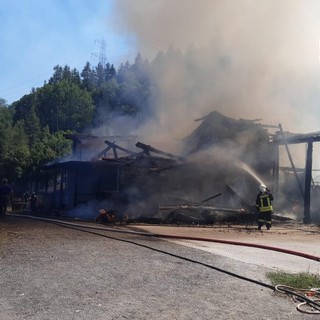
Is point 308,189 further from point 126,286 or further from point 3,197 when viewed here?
point 126,286

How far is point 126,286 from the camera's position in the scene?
5352 mm

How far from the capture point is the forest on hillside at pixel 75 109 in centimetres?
2745

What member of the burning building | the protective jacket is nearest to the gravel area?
the protective jacket

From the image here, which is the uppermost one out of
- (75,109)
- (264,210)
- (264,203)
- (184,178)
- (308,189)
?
(75,109)

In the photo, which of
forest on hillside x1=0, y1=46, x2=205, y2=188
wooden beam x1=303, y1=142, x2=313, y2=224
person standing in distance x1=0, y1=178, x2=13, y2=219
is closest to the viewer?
person standing in distance x1=0, y1=178, x2=13, y2=219

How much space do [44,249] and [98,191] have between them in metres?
11.2

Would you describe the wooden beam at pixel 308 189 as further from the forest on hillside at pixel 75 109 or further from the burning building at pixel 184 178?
the forest on hillside at pixel 75 109

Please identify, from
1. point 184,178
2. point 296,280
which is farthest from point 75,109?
point 296,280

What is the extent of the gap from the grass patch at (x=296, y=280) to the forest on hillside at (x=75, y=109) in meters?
17.6

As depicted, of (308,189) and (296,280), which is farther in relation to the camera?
(308,189)

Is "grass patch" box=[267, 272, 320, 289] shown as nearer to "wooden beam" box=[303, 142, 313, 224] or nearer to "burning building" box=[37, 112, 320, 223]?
"burning building" box=[37, 112, 320, 223]

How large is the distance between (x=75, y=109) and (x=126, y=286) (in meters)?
62.4

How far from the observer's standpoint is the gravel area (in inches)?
173

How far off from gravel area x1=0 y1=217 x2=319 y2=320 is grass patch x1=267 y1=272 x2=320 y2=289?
0.71 ft
